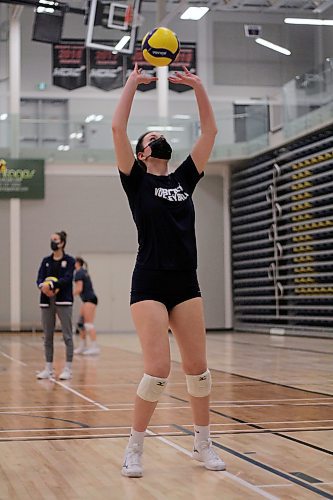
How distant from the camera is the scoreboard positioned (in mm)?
21391

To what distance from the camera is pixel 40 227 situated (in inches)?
1072

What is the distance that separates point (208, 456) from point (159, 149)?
1825 millimetres

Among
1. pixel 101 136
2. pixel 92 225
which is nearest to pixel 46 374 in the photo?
pixel 101 136

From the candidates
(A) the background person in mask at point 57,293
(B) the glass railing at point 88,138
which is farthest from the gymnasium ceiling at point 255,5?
(A) the background person in mask at point 57,293

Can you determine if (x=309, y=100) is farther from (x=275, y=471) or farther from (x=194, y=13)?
(x=275, y=471)

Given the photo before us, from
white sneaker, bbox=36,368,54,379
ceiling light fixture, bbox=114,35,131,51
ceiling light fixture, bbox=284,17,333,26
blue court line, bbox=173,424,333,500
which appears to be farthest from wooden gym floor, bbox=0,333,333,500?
ceiling light fixture, bbox=284,17,333,26

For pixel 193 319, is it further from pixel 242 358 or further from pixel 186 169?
pixel 242 358

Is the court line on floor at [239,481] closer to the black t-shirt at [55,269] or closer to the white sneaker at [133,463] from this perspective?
the white sneaker at [133,463]

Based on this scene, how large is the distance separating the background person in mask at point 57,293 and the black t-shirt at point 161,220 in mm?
6173

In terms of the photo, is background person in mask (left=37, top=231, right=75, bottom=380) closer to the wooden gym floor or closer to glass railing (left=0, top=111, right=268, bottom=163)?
the wooden gym floor

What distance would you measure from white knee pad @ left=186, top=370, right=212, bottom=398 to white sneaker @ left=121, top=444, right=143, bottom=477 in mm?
450

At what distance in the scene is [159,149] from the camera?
16.6 feet

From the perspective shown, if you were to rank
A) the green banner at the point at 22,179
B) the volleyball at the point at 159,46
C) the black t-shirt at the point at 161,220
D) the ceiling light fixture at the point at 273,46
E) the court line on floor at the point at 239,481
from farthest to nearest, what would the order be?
the ceiling light fixture at the point at 273,46 < the green banner at the point at 22,179 < the volleyball at the point at 159,46 < the black t-shirt at the point at 161,220 < the court line on floor at the point at 239,481

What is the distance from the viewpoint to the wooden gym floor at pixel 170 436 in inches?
179
